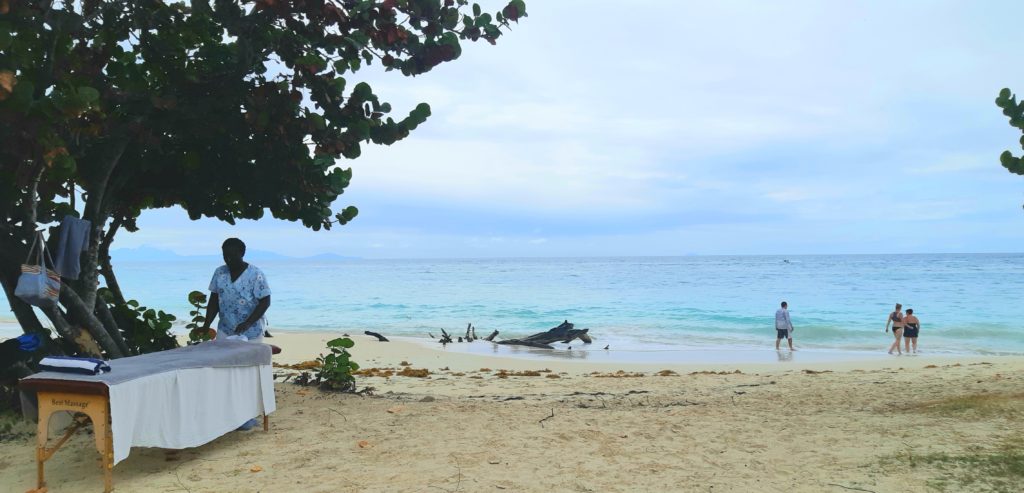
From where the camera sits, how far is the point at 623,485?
475 cm

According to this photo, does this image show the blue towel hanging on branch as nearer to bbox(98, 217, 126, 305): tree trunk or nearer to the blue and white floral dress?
the blue and white floral dress

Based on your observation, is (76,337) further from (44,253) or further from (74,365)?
(74,365)

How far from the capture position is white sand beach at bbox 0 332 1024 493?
4816 mm

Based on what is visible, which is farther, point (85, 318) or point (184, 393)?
point (85, 318)

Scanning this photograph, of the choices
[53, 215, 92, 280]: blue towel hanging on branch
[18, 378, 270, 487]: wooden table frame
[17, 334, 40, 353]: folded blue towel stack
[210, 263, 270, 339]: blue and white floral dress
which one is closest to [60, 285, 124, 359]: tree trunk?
[53, 215, 92, 280]: blue towel hanging on branch

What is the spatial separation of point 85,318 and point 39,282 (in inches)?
41.7

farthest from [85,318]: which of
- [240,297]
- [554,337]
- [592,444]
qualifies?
[554,337]

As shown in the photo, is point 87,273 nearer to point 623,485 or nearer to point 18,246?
point 18,246

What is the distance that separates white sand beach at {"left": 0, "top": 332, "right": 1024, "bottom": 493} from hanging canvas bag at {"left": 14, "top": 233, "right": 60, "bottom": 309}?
1.27m

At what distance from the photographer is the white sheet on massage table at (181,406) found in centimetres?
434

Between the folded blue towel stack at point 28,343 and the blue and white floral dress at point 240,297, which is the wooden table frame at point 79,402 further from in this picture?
→ the folded blue towel stack at point 28,343

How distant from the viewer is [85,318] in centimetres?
651

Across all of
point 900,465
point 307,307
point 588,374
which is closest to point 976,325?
point 588,374

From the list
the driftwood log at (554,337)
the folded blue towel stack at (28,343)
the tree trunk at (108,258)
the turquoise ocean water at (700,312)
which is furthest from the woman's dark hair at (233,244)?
the turquoise ocean water at (700,312)
